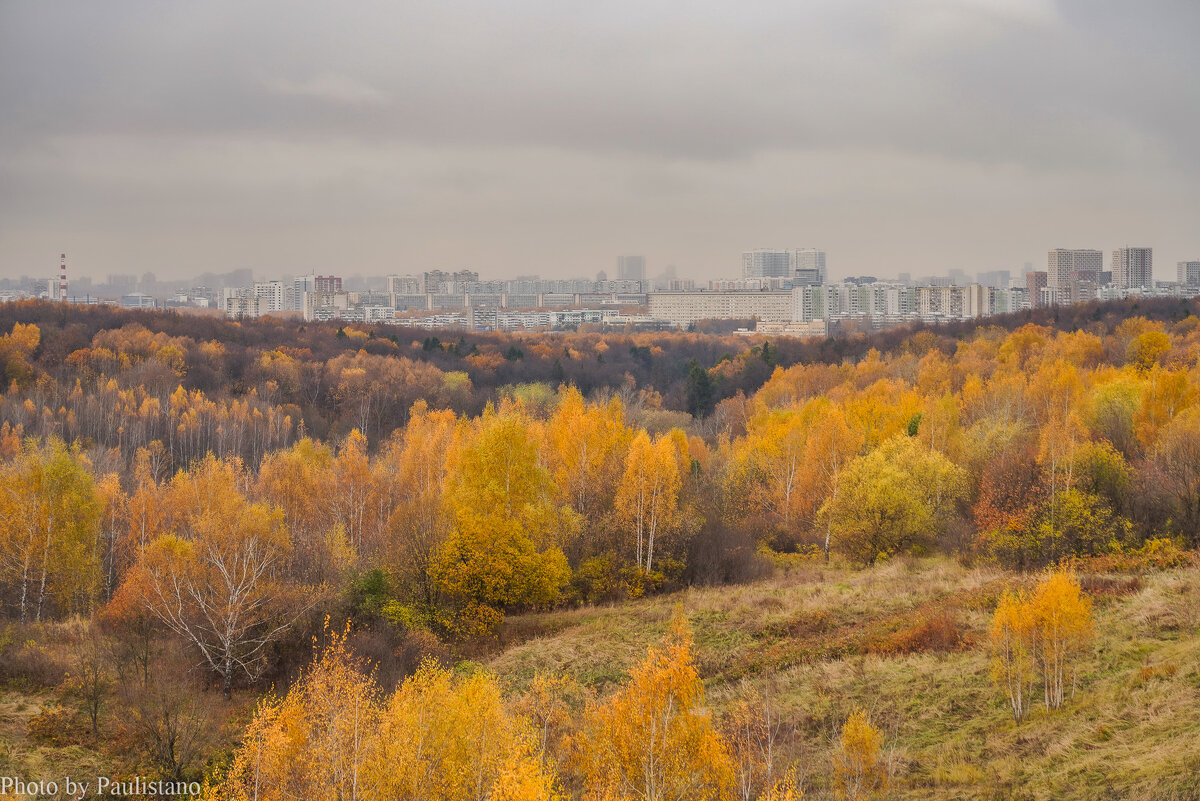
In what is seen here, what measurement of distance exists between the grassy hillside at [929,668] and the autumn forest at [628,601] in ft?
0.38

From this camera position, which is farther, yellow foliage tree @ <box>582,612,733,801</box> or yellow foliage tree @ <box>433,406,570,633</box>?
yellow foliage tree @ <box>433,406,570,633</box>

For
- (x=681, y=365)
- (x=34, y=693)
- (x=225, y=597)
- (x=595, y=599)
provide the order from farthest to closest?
(x=681, y=365) < (x=595, y=599) < (x=225, y=597) < (x=34, y=693)

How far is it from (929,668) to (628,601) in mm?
15480

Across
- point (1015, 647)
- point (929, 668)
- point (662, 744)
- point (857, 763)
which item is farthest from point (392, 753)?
point (929, 668)

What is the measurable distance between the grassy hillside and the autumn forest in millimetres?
115

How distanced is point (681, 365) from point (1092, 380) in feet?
240

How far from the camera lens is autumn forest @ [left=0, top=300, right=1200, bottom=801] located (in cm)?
1758

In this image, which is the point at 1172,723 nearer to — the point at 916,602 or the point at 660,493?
the point at 916,602

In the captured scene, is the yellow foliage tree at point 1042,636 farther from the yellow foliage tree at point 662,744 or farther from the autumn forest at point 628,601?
the yellow foliage tree at point 662,744

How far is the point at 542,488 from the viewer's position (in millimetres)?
39781

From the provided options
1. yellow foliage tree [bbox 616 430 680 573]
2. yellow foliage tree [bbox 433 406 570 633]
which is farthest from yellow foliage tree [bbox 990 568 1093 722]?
yellow foliage tree [bbox 616 430 680 573]

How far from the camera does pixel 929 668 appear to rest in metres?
25.6

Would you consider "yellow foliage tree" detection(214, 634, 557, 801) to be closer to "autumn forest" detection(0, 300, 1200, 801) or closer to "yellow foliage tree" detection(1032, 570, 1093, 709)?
"autumn forest" detection(0, 300, 1200, 801)


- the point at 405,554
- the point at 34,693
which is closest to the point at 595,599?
the point at 405,554
